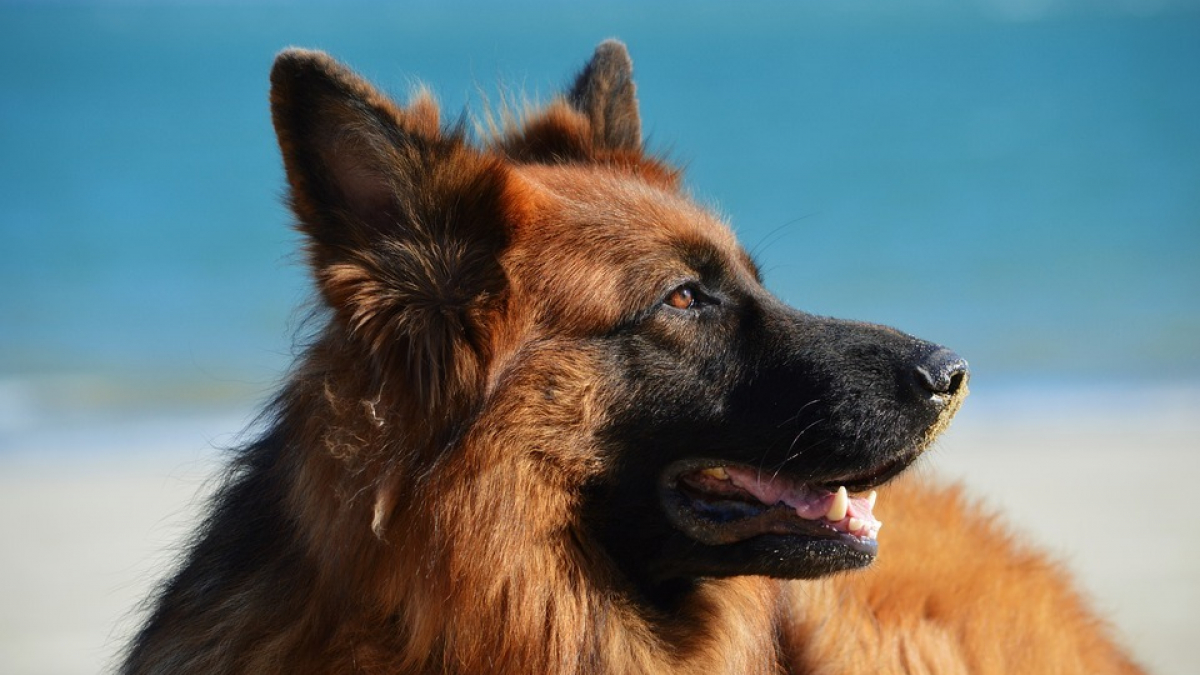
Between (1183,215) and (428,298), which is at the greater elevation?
(1183,215)

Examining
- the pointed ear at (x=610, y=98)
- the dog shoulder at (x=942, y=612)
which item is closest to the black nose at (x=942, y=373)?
the dog shoulder at (x=942, y=612)

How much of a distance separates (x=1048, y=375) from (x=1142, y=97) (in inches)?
610

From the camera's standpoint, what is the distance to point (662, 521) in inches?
141

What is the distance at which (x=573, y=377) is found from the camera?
3.57 m

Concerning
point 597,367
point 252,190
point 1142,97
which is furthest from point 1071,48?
point 597,367

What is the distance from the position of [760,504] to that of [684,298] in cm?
67

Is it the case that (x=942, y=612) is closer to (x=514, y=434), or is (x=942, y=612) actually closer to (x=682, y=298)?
(x=682, y=298)

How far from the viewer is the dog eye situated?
146 inches

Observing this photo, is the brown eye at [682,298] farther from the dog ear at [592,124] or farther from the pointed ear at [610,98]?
the pointed ear at [610,98]

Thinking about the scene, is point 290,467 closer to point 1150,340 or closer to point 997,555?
point 997,555

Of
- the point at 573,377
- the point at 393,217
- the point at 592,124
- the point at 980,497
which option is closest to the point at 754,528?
the point at 573,377

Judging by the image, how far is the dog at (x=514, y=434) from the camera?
11.2 feet

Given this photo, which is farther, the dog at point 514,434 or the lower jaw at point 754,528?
the lower jaw at point 754,528

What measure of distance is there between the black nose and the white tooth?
0.42 meters
